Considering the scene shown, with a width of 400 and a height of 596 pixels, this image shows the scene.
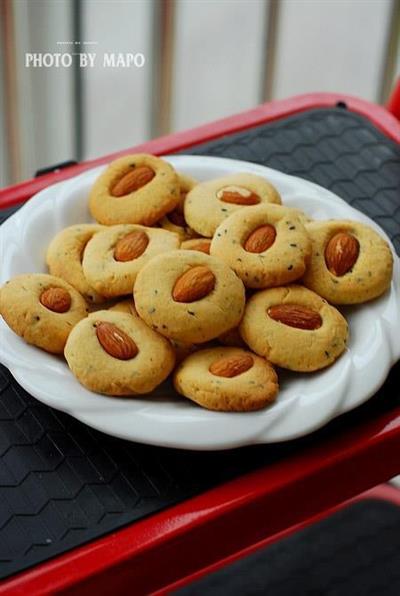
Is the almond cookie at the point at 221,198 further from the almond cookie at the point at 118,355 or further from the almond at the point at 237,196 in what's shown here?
the almond cookie at the point at 118,355

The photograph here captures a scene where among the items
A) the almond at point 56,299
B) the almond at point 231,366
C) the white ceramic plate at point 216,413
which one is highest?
the almond at point 56,299

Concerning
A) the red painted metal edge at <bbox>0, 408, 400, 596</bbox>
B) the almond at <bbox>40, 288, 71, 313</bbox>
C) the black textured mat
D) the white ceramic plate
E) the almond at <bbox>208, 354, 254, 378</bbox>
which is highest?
the almond at <bbox>40, 288, 71, 313</bbox>

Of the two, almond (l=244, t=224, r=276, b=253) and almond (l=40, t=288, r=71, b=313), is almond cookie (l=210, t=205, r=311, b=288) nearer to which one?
almond (l=244, t=224, r=276, b=253)

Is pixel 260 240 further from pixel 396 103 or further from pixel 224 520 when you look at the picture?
pixel 396 103

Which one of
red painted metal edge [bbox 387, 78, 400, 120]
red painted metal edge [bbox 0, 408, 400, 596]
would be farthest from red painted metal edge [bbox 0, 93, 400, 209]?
red painted metal edge [bbox 0, 408, 400, 596]

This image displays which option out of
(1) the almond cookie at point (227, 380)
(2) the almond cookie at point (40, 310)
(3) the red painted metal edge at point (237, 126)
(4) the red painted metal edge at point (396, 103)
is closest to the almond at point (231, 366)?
(1) the almond cookie at point (227, 380)

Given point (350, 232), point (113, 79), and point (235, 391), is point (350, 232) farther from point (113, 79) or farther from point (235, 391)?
point (113, 79)
